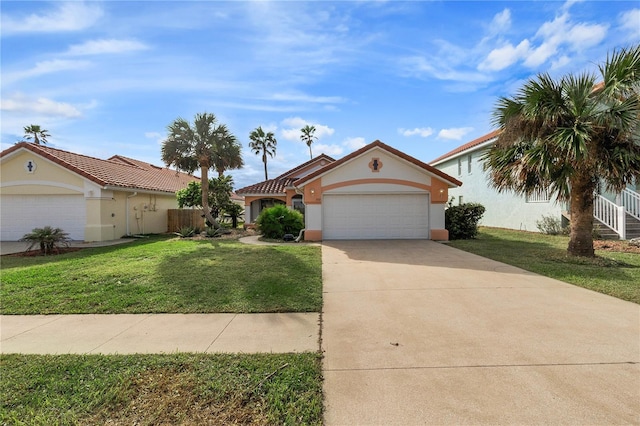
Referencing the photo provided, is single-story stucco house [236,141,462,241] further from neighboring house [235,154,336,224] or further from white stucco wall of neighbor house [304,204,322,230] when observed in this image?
neighboring house [235,154,336,224]

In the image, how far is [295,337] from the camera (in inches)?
171

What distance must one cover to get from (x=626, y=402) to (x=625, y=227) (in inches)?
592

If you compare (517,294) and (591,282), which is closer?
(517,294)

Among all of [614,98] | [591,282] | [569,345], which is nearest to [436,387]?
[569,345]

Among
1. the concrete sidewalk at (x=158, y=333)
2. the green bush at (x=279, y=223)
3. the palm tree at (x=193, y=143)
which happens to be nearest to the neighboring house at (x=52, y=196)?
the palm tree at (x=193, y=143)

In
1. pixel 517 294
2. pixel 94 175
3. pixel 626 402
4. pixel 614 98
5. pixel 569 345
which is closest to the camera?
pixel 626 402

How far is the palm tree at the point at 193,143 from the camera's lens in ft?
54.0

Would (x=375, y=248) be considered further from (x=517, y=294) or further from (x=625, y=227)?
(x=625, y=227)

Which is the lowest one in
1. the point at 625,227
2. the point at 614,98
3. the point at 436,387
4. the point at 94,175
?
the point at 436,387

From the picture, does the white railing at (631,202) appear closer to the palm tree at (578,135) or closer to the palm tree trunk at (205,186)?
the palm tree at (578,135)

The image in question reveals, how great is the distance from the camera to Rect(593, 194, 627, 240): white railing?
44.6 feet

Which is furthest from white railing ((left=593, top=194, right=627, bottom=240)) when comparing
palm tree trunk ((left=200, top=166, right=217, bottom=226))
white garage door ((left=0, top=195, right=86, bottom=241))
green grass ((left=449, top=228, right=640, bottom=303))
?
white garage door ((left=0, top=195, right=86, bottom=241))

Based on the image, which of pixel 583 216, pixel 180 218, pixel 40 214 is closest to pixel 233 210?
pixel 180 218

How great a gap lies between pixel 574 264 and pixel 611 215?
806 cm
